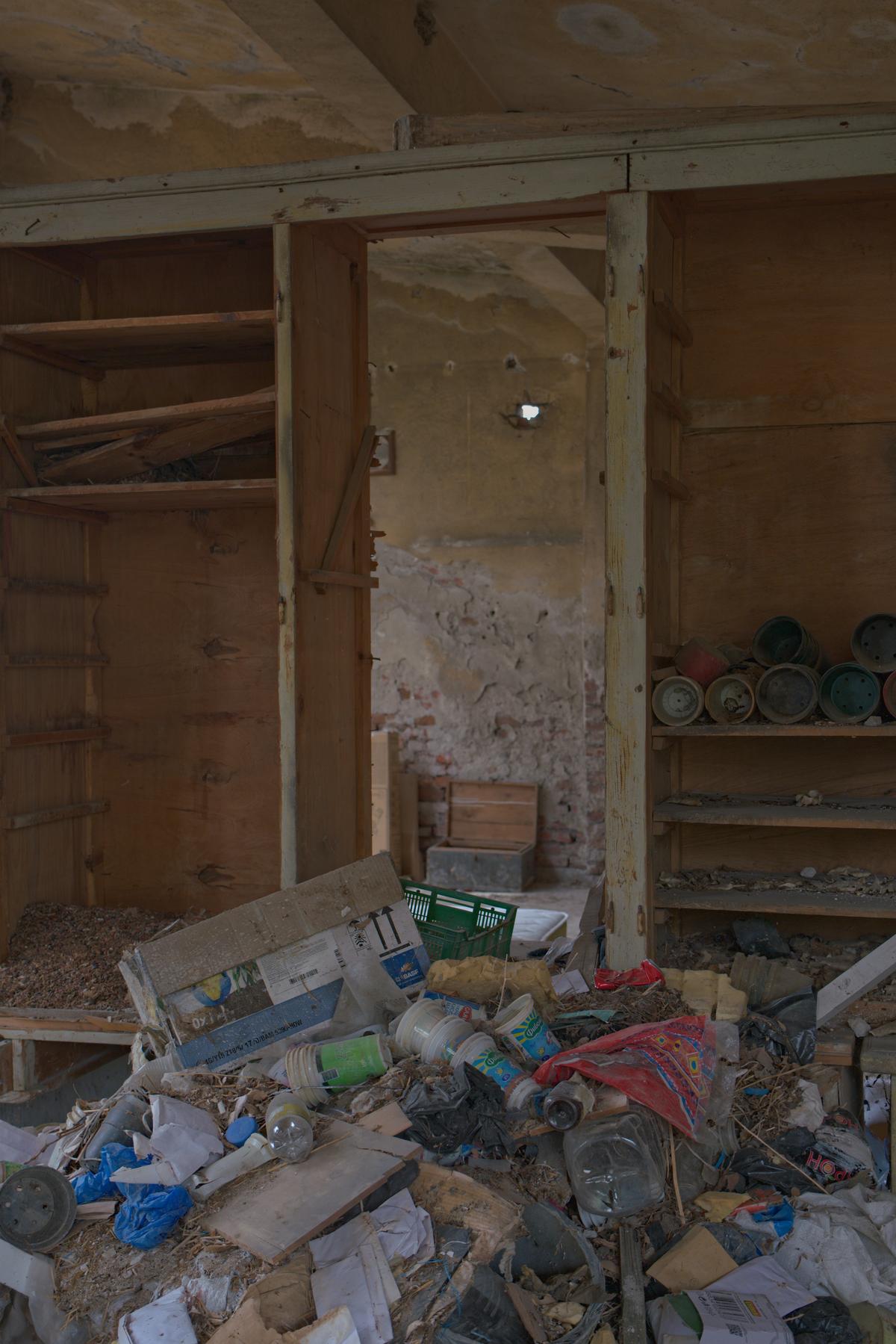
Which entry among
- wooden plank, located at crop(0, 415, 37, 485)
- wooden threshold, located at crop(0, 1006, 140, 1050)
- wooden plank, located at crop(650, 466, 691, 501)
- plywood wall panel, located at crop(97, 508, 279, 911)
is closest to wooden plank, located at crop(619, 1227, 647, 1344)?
wooden threshold, located at crop(0, 1006, 140, 1050)

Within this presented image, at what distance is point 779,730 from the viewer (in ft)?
9.84

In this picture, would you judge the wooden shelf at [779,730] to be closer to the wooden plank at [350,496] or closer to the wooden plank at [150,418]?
the wooden plank at [350,496]

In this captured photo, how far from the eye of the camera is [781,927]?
3.53 m

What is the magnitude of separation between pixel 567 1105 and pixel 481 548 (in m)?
5.64

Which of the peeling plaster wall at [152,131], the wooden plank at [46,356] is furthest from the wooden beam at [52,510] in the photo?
the peeling plaster wall at [152,131]

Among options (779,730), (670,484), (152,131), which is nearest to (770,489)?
(670,484)

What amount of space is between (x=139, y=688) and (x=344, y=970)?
1.66 metres

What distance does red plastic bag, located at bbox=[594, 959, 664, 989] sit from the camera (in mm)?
2990

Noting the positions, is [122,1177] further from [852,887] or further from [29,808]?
[852,887]

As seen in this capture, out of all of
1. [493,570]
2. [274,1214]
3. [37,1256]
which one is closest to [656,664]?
[274,1214]

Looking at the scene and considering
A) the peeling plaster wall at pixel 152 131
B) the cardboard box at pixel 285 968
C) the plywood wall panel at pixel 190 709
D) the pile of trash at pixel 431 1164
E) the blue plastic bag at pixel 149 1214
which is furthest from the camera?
the peeling plaster wall at pixel 152 131

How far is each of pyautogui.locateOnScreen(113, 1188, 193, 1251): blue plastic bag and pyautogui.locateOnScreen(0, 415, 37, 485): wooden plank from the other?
235cm

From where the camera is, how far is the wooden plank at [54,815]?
12.3 ft

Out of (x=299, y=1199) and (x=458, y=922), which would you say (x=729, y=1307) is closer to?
(x=299, y=1199)
